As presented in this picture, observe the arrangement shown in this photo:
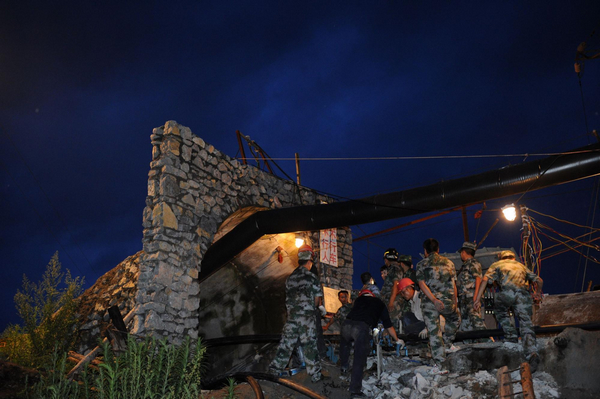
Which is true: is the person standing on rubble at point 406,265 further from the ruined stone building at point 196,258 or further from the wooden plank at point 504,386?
the ruined stone building at point 196,258

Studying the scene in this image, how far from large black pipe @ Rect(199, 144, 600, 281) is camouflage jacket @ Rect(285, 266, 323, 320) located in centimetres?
269

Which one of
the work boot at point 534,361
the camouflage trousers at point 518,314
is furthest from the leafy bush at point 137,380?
the camouflage trousers at point 518,314

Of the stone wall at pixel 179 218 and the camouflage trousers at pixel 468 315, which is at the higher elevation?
the stone wall at pixel 179 218

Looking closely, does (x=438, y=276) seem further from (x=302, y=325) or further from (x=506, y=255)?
(x=302, y=325)

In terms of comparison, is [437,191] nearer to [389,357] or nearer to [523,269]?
[523,269]

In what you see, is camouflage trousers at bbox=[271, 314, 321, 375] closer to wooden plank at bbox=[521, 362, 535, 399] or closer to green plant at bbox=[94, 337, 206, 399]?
green plant at bbox=[94, 337, 206, 399]

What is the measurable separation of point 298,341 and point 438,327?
2.05m

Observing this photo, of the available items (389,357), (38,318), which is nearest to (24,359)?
(38,318)

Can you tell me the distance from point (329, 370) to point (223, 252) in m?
3.54

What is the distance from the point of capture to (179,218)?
28.1 feet

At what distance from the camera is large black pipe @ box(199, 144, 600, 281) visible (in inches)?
309

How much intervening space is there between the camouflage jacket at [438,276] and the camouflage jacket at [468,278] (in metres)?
0.74

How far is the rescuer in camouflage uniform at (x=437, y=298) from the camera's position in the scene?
6645 mm

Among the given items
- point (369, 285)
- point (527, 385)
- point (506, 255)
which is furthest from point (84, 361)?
point (506, 255)
